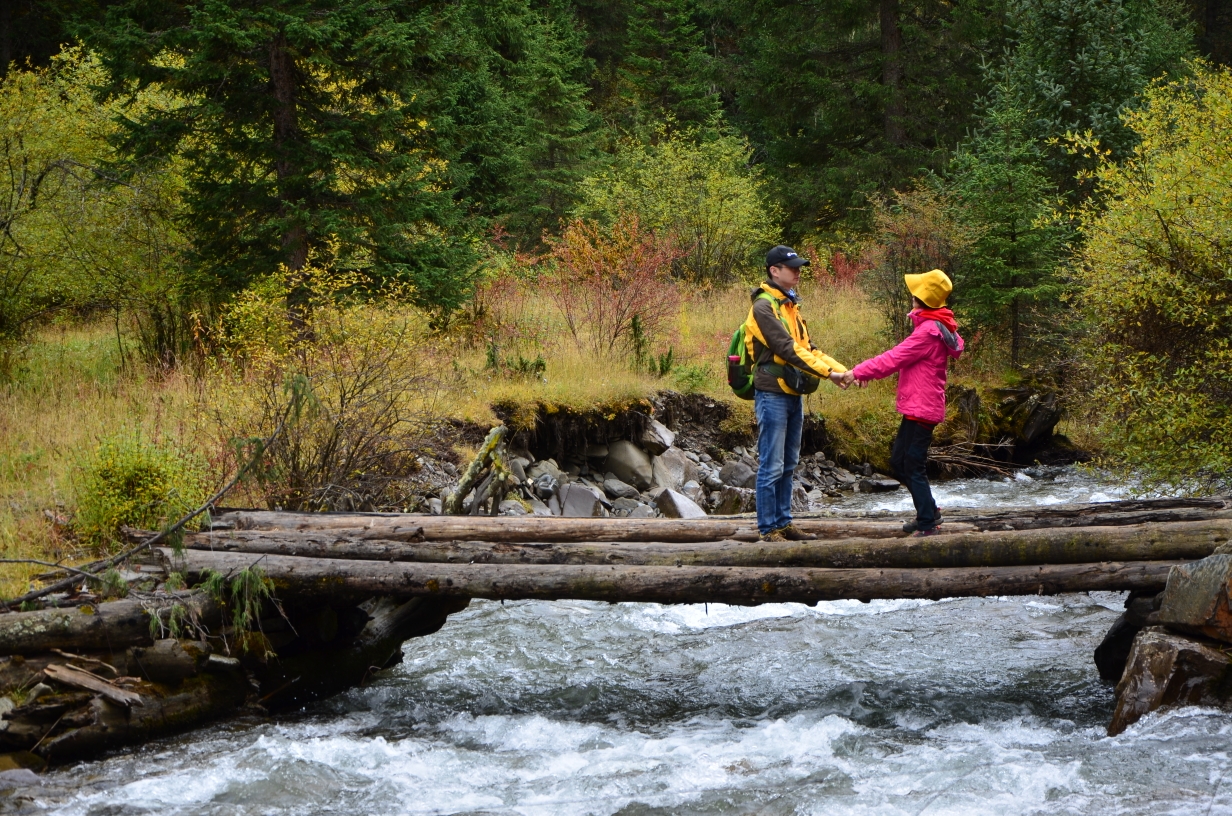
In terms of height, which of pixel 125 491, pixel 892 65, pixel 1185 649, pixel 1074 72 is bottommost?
pixel 1185 649

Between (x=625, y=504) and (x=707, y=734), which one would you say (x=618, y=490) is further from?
(x=707, y=734)

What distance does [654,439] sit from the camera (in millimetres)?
15297

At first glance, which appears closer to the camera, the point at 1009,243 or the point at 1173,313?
the point at 1173,313

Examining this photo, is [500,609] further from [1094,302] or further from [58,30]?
[58,30]

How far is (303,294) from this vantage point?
44.8ft

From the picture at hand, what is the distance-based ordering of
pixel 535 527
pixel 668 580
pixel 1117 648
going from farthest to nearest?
pixel 535 527 → pixel 1117 648 → pixel 668 580

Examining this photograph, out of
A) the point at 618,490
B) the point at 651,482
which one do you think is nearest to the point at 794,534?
the point at 618,490

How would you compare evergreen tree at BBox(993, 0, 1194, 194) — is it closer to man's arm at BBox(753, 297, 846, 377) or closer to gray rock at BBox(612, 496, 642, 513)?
gray rock at BBox(612, 496, 642, 513)

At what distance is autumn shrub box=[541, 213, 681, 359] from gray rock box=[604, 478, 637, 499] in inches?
115

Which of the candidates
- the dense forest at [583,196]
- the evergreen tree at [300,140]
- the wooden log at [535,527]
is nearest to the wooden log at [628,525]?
the wooden log at [535,527]

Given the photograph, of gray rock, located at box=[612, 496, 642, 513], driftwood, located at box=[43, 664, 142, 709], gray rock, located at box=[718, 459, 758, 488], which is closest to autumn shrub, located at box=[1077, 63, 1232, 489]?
gray rock, located at box=[718, 459, 758, 488]

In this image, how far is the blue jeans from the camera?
7.08 m

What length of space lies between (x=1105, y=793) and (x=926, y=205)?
16929mm

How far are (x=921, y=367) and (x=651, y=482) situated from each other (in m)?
7.95
